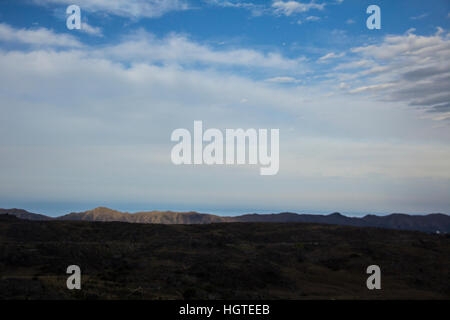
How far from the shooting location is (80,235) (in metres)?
42.3

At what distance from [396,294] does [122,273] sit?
723 inches

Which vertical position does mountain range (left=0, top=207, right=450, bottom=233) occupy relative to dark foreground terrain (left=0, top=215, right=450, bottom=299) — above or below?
below

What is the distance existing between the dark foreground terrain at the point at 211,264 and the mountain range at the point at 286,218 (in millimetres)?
86646

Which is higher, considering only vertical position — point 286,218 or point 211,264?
point 211,264

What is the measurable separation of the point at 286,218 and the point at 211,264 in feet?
363

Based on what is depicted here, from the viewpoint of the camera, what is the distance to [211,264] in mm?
29062

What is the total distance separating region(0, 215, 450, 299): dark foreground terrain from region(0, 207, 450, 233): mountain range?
86.6m

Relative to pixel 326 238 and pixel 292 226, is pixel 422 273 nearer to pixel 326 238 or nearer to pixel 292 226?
pixel 326 238

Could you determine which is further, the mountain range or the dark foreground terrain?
the mountain range

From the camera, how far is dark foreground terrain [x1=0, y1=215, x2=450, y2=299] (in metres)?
21.8

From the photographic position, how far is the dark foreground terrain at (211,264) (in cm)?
2184
